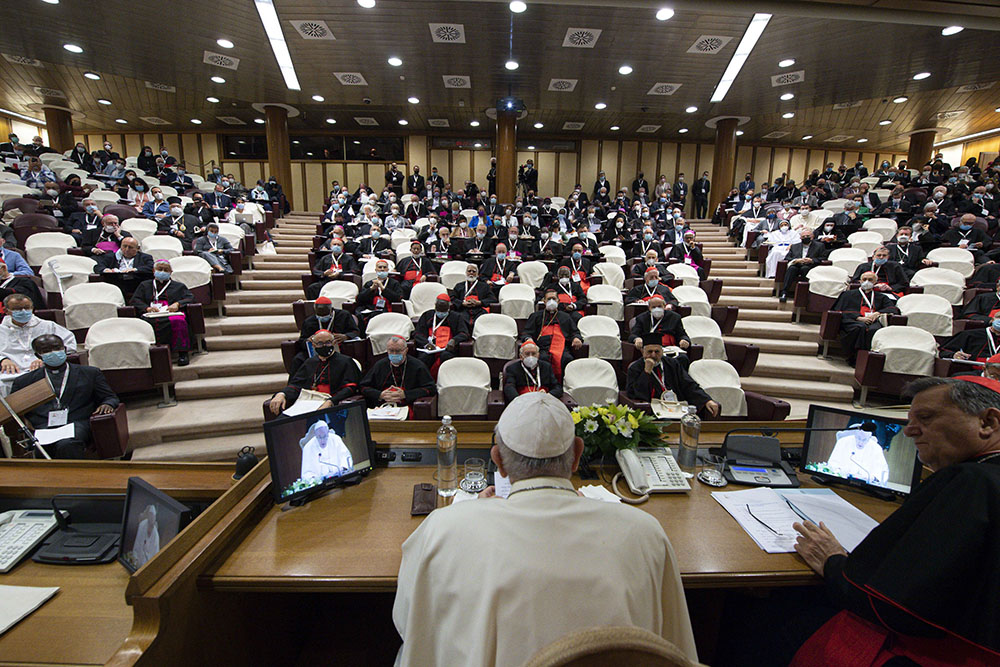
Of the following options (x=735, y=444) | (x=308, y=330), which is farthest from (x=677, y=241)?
(x=735, y=444)

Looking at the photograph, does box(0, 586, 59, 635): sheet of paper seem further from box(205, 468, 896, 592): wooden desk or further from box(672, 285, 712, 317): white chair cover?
box(672, 285, 712, 317): white chair cover

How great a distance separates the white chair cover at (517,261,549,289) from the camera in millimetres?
8305

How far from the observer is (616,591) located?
979 mm

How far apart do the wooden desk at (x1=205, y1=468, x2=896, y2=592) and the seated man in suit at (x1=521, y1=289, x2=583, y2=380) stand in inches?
134

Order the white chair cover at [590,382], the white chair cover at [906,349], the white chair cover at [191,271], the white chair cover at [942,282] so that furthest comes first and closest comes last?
the white chair cover at [942,282], the white chair cover at [191,271], the white chair cover at [906,349], the white chair cover at [590,382]

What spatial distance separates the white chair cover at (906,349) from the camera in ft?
16.6

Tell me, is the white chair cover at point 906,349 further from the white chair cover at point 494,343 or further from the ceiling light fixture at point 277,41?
the ceiling light fixture at point 277,41

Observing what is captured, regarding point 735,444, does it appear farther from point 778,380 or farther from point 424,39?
point 424,39

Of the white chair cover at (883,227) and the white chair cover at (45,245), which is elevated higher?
the white chair cover at (883,227)

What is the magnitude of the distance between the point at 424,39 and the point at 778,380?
8230 mm

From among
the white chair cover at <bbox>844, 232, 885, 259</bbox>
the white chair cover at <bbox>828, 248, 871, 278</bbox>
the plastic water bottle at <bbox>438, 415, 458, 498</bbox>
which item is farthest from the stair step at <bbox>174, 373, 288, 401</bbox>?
the white chair cover at <bbox>844, 232, 885, 259</bbox>

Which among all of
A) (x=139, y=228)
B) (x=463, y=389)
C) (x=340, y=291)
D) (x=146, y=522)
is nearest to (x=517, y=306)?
(x=463, y=389)

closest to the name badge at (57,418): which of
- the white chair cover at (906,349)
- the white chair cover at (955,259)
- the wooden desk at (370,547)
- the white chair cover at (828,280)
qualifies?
the wooden desk at (370,547)

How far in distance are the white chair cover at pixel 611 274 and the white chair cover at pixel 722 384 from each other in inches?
151
